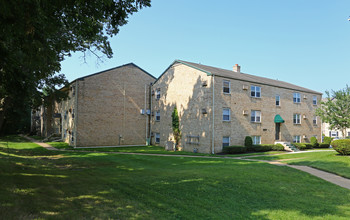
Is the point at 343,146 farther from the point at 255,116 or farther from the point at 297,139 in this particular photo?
the point at 297,139

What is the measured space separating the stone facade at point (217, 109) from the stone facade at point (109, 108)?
198cm

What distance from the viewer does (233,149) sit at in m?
21.6

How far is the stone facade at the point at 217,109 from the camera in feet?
72.7

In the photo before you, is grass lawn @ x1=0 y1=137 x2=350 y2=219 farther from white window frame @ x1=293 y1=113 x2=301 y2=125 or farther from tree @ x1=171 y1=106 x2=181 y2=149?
white window frame @ x1=293 y1=113 x2=301 y2=125

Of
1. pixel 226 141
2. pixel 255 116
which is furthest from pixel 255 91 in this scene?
pixel 226 141

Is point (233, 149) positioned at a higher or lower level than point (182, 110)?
lower

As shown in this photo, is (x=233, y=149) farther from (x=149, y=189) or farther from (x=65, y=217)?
(x=65, y=217)

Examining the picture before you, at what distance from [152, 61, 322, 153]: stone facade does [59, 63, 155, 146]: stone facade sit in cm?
198

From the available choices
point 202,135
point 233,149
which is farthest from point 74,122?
point 233,149

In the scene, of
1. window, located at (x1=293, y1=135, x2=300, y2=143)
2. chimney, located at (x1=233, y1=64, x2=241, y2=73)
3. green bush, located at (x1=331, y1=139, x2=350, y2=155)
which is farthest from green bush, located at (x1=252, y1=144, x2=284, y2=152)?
chimney, located at (x1=233, y1=64, x2=241, y2=73)

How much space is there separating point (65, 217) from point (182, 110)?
20640 millimetres

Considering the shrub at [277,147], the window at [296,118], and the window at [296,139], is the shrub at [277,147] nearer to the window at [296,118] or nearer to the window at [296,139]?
the window at [296,139]

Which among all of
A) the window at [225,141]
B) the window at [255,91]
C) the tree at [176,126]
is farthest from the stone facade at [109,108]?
the window at [255,91]

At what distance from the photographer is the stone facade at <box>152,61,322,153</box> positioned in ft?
72.7
